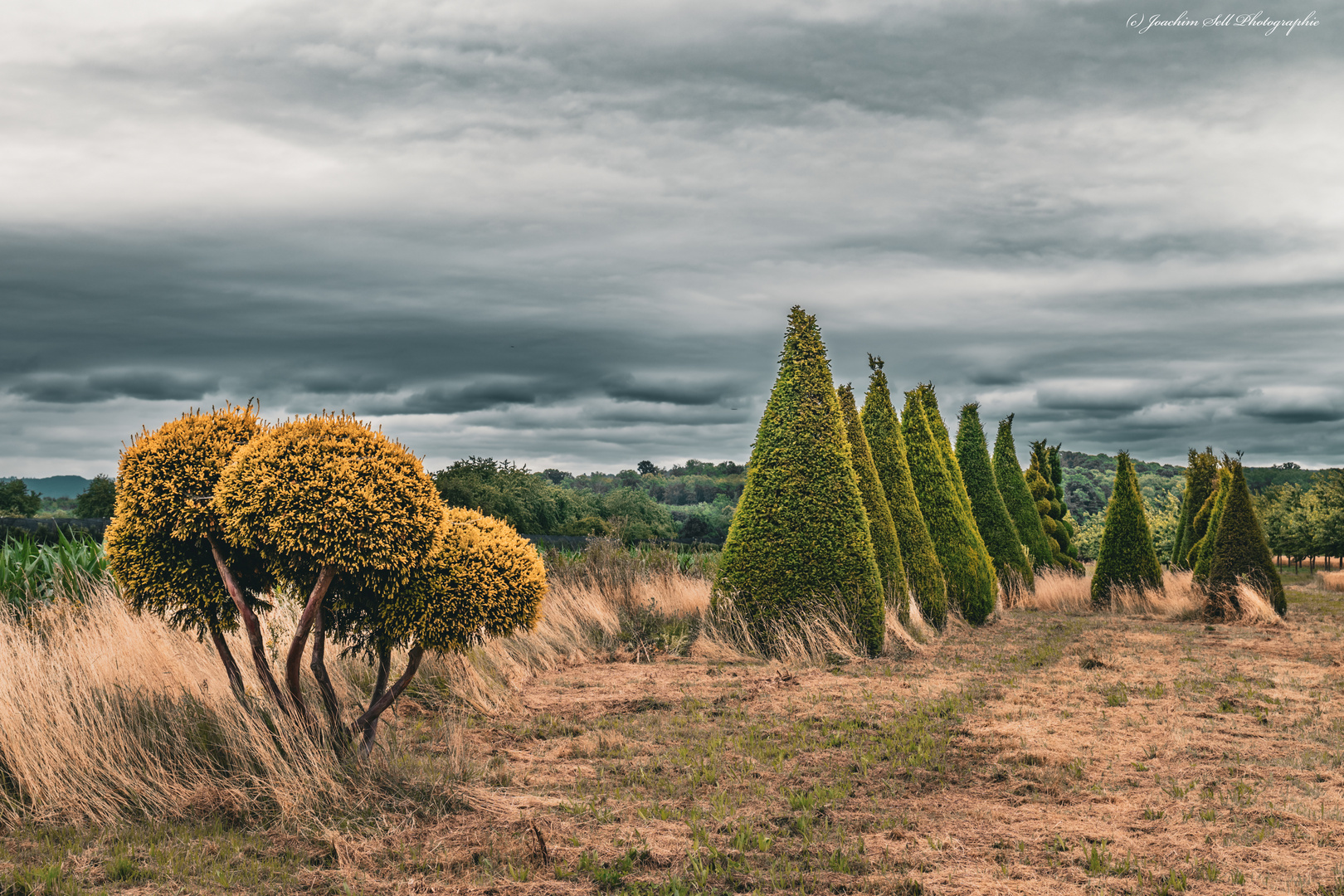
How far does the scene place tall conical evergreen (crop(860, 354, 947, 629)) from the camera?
14055mm

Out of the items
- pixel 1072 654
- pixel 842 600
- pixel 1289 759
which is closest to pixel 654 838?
pixel 1289 759

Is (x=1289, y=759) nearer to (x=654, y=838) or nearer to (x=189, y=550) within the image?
(x=654, y=838)

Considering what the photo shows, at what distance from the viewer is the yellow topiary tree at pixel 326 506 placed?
16.4 feet

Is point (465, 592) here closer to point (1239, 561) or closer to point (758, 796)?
point (758, 796)

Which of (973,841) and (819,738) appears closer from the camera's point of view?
(973,841)

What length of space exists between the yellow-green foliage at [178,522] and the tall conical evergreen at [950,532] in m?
12.0

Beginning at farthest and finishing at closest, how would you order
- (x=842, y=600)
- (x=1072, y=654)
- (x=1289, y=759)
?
(x=1072, y=654) < (x=842, y=600) < (x=1289, y=759)

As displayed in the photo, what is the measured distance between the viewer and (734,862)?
4746 millimetres

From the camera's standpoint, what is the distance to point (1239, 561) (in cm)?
1709

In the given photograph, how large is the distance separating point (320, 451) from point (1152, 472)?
101433 mm

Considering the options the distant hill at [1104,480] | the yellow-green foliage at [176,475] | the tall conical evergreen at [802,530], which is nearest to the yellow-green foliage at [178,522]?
the yellow-green foliage at [176,475]

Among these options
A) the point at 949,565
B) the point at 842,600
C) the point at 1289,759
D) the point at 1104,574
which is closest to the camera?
the point at 1289,759

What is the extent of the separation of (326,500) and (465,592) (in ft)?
3.57

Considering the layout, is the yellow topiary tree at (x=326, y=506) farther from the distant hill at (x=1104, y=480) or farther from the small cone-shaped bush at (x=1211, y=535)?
the distant hill at (x=1104, y=480)
